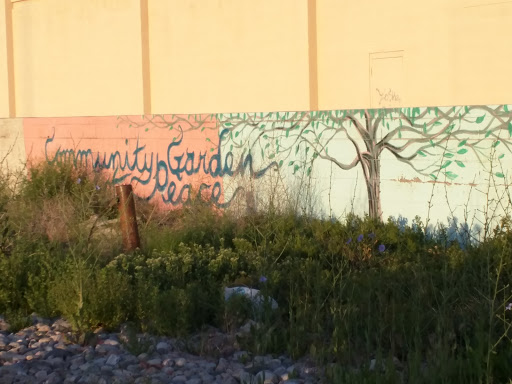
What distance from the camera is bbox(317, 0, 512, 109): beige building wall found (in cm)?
1023

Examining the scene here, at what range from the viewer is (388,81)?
11258 millimetres

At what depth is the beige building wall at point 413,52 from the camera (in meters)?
10.2

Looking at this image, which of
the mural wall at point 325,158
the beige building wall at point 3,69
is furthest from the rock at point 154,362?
the beige building wall at point 3,69

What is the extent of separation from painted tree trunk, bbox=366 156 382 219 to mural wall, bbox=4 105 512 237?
11 millimetres

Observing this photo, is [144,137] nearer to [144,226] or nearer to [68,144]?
[68,144]

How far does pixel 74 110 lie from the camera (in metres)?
15.7

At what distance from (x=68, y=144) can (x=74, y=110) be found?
2.52 meters

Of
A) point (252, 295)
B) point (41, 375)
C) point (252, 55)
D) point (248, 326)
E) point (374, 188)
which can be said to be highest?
point (252, 55)

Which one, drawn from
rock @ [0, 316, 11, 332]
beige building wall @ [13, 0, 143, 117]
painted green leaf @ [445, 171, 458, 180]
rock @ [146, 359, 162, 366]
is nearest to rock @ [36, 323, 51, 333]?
rock @ [0, 316, 11, 332]

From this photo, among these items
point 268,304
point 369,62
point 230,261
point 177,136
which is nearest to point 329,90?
point 369,62

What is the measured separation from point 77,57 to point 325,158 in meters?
7.35

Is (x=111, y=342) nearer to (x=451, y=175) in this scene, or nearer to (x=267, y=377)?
(x=267, y=377)

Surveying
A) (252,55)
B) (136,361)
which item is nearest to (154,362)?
(136,361)

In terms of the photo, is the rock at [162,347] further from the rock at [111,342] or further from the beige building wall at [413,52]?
the beige building wall at [413,52]
